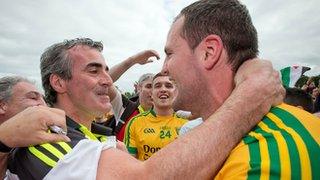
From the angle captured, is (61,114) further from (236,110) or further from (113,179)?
(236,110)

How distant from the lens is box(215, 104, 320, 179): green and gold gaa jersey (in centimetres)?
127

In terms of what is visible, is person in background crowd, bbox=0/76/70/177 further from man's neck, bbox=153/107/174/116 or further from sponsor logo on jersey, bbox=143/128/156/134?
man's neck, bbox=153/107/174/116

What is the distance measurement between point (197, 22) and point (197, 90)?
1.12ft

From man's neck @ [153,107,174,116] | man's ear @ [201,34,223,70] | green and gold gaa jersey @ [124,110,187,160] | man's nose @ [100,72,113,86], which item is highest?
man's ear @ [201,34,223,70]

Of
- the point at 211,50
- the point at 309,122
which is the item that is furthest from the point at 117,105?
the point at 309,122

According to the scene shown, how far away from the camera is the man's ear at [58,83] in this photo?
123 inches

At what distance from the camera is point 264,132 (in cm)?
142

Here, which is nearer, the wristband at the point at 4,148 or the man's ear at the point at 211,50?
the man's ear at the point at 211,50

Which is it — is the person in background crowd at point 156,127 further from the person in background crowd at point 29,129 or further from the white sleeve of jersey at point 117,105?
the person in background crowd at point 29,129

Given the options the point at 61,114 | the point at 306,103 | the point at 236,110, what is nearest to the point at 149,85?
the point at 306,103

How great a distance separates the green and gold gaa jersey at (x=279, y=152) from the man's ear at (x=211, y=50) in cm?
40

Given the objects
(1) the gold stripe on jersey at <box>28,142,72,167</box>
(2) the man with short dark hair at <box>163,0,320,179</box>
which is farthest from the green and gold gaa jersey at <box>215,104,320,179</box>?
(1) the gold stripe on jersey at <box>28,142,72,167</box>

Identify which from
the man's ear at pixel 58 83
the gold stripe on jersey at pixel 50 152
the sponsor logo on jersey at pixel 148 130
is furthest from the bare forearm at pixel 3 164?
the sponsor logo on jersey at pixel 148 130

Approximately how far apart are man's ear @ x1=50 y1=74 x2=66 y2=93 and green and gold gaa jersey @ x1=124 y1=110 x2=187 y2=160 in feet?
7.78
